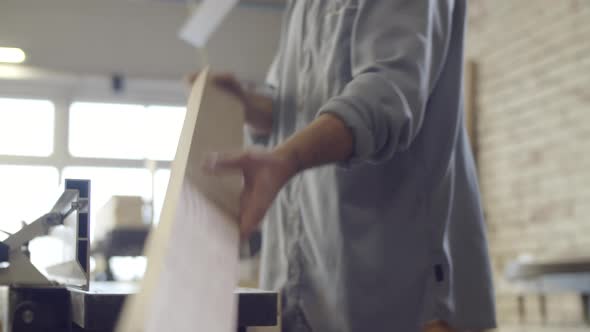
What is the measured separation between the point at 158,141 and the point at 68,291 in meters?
5.33

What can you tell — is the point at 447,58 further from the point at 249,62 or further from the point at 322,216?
the point at 249,62

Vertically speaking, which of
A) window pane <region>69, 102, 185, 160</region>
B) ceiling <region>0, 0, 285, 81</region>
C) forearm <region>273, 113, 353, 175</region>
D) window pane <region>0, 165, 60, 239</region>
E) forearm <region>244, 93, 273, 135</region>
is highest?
ceiling <region>0, 0, 285, 81</region>

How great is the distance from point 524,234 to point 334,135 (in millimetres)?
3554

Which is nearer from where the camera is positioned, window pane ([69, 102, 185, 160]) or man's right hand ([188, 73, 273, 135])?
man's right hand ([188, 73, 273, 135])

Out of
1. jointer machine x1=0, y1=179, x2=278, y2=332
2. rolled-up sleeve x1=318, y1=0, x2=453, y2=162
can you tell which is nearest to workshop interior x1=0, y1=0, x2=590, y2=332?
jointer machine x1=0, y1=179, x2=278, y2=332

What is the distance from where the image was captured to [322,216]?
3.58 feet

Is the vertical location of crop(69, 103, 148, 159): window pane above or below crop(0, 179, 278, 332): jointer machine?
above

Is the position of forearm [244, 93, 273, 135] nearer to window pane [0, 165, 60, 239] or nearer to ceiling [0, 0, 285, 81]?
window pane [0, 165, 60, 239]

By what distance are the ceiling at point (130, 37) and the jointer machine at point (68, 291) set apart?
482cm

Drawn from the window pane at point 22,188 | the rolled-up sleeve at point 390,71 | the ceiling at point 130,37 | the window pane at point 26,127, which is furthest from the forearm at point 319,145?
the window pane at point 26,127

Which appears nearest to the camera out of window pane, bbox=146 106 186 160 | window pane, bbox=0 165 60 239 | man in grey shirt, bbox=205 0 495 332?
man in grey shirt, bbox=205 0 495 332

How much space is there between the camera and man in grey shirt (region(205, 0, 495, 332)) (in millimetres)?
1010

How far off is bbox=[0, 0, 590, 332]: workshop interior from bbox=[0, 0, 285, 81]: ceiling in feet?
0.03

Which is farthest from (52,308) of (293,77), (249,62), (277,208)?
(249,62)
